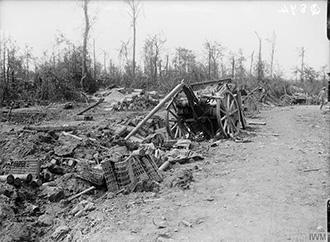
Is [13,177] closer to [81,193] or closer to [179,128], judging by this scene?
[81,193]

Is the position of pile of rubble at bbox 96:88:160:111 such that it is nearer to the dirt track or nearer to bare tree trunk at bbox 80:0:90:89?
bare tree trunk at bbox 80:0:90:89

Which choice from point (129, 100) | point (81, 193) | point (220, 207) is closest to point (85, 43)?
point (129, 100)

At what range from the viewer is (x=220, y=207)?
468cm

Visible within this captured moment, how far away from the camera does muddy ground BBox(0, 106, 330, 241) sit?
403cm

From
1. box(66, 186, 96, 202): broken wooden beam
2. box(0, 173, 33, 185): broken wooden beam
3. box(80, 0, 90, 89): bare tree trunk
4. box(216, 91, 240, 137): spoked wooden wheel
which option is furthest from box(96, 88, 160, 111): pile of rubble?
box(66, 186, 96, 202): broken wooden beam

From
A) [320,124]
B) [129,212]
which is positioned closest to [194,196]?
[129,212]

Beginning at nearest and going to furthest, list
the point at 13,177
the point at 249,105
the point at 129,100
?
the point at 13,177, the point at 249,105, the point at 129,100

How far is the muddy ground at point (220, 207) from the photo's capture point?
4.03 metres

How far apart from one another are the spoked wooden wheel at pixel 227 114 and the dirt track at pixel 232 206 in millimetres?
1873

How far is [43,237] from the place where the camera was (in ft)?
Result: 15.8

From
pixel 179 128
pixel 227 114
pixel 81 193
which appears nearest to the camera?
pixel 81 193

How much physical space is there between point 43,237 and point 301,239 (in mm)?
3042

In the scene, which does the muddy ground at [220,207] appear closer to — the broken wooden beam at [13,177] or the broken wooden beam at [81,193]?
the broken wooden beam at [81,193]

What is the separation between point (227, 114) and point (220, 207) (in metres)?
4.93
